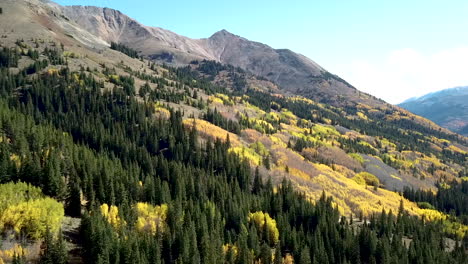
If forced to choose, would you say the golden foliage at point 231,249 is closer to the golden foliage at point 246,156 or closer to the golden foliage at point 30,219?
the golden foliage at point 30,219

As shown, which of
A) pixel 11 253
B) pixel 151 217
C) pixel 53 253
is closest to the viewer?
pixel 11 253

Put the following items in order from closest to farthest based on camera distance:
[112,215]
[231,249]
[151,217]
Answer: [112,215], [231,249], [151,217]

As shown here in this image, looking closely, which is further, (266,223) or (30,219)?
(266,223)

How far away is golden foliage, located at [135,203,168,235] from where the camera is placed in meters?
96.6

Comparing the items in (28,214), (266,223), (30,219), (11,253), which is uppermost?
(28,214)

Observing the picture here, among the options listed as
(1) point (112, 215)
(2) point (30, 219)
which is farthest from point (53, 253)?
(1) point (112, 215)

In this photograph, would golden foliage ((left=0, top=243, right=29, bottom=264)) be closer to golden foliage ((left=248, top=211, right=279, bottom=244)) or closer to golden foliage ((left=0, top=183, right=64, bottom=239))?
golden foliage ((left=0, top=183, right=64, bottom=239))

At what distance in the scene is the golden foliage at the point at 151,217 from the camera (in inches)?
3804

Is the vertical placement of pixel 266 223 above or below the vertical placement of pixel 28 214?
below

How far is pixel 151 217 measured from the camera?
105 m

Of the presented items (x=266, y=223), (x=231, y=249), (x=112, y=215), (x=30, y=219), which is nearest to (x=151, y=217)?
(x=112, y=215)

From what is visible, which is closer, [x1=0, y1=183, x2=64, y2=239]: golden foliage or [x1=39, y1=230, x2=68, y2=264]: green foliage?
[x1=39, y1=230, x2=68, y2=264]: green foliage

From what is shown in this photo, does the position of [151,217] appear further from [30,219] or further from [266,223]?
[266,223]

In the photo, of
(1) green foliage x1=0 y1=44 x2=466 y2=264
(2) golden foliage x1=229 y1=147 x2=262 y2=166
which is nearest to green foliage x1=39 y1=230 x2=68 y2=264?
(1) green foliage x1=0 y1=44 x2=466 y2=264
